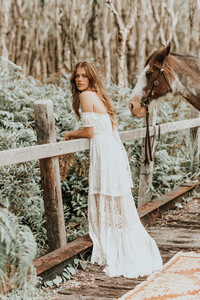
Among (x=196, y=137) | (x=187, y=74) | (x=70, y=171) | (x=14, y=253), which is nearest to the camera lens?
(x=14, y=253)

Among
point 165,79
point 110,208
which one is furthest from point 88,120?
point 165,79

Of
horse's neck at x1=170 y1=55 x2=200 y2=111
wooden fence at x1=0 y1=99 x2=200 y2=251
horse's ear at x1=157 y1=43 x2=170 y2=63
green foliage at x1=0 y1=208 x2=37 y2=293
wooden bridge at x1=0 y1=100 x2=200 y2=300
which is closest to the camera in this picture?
green foliage at x1=0 y1=208 x2=37 y2=293

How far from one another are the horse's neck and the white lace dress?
56.2 inches

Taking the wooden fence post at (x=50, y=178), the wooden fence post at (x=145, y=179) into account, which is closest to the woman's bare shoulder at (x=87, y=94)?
the wooden fence post at (x=50, y=178)

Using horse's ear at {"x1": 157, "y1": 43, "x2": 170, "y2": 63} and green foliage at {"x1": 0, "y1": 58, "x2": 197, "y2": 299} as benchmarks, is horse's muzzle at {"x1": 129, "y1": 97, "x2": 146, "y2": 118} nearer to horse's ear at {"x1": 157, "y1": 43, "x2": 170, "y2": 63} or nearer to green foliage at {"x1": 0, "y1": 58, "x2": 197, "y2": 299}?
horse's ear at {"x1": 157, "y1": 43, "x2": 170, "y2": 63}

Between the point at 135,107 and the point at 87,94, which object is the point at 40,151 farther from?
the point at 135,107

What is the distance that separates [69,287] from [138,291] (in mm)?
504

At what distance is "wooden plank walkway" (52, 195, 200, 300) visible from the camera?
3.03m

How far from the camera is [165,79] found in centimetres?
458

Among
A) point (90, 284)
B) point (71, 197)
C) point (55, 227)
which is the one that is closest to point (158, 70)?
point (71, 197)

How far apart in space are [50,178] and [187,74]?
213cm

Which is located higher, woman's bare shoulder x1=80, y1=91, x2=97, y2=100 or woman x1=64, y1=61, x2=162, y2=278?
woman's bare shoulder x1=80, y1=91, x2=97, y2=100

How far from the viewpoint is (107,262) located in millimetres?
3420

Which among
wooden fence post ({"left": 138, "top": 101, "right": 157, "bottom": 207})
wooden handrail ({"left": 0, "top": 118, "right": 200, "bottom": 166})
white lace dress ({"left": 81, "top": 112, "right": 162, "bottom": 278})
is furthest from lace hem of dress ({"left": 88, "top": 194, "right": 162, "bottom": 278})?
wooden fence post ({"left": 138, "top": 101, "right": 157, "bottom": 207})
